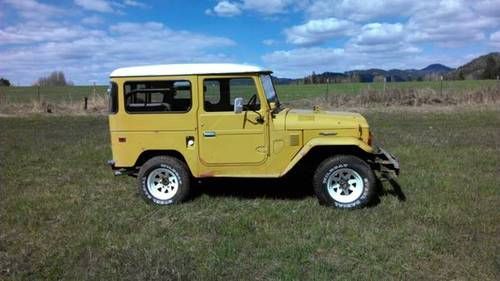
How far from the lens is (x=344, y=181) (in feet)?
25.7

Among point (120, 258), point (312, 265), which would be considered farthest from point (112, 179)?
point (312, 265)

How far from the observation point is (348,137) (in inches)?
307

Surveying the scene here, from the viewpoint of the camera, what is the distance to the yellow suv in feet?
25.6

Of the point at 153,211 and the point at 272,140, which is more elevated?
the point at 272,140

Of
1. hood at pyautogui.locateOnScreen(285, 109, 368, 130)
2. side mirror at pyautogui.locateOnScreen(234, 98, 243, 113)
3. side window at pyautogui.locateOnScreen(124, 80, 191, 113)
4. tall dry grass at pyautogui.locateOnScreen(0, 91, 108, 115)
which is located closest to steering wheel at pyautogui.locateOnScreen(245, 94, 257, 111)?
side mirror at pyautogui.locateOnScreen(234, 98, 243, 113)

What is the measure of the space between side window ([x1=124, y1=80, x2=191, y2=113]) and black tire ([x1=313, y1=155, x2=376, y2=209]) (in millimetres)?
2152

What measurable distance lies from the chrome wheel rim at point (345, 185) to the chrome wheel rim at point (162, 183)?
7.44 feet

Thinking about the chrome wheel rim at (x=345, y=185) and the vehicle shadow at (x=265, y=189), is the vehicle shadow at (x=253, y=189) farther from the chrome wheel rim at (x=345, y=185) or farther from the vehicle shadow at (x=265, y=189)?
the chrome wheel rim at (x=345, y=185)

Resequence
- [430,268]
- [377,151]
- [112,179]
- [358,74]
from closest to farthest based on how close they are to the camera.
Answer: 1. [430,268]
2. [377,151]
3. [112,179]
4. [358,74]

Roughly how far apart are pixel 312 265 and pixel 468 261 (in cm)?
157

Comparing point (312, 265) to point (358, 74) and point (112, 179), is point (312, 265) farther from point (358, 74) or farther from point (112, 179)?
point (358, 74)

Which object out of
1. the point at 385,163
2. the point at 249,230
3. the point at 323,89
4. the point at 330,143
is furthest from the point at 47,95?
the point at 249,230

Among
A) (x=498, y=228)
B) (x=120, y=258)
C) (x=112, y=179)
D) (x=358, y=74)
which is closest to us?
(x=120, y=258)

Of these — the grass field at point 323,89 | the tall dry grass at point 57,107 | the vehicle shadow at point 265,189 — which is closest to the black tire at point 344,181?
the vehicle shadow at point 265,189
